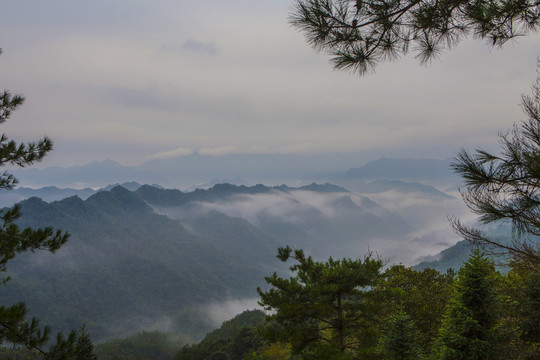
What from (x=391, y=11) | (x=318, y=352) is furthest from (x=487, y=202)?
(x=318, y=352)

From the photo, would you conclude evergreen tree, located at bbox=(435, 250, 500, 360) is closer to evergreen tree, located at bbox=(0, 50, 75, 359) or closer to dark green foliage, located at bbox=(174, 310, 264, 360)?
evergreen tree, located at bbox=(0, 50, 75, 359)

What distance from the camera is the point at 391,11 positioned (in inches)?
145

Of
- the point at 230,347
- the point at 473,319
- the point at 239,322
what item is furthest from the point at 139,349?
the point at 473,319

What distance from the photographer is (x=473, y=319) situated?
8.80 metres

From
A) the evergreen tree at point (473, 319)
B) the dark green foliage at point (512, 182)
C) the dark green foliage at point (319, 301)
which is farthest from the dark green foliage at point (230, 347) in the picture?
the dark green foliage at point (512, 182)

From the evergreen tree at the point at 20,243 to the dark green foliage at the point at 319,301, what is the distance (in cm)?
529

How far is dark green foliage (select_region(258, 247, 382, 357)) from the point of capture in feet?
30.8

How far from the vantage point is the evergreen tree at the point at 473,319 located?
340 inches

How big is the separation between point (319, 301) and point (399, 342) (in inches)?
96.2

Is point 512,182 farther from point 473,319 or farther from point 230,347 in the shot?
point 230,347

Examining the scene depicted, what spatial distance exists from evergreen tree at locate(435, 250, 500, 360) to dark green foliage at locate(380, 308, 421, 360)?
2.78 ft

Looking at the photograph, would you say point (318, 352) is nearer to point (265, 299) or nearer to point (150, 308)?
point (265, 299)

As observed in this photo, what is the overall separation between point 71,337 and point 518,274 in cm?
A: 1570

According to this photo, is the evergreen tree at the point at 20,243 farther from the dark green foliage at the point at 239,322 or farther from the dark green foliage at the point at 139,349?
the dark green foliage at the point at 139,349
